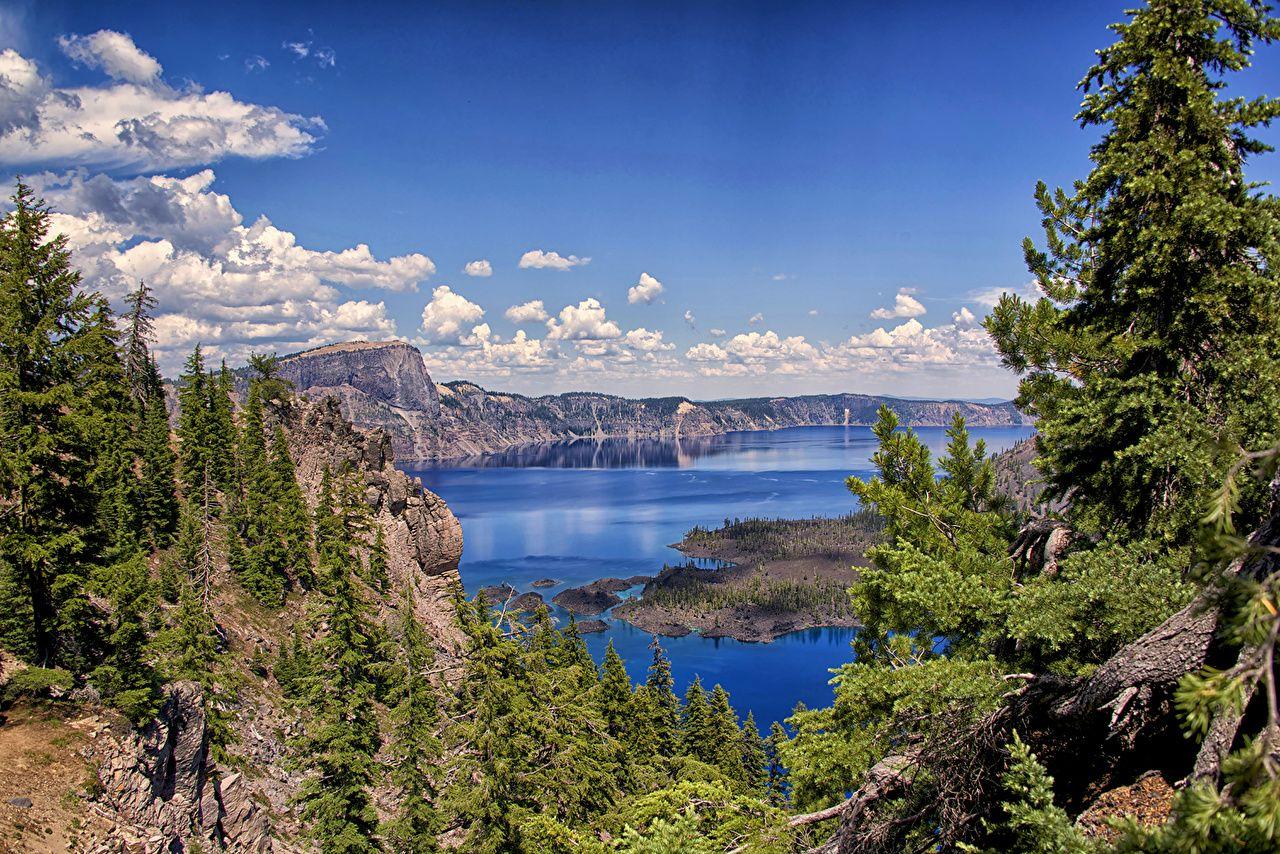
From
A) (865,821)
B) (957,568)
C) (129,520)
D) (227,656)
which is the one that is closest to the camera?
(865,821)

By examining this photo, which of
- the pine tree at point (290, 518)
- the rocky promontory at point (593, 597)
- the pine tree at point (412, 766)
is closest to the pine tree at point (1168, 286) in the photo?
the pine tree at point (412, 766)

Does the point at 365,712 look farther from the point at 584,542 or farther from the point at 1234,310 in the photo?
the point at 584,542

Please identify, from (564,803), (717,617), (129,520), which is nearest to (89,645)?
(564,803)

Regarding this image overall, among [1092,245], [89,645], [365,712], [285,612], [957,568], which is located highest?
[1092,245]

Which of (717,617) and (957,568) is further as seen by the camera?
(717,617)

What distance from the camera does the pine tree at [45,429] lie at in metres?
17.9

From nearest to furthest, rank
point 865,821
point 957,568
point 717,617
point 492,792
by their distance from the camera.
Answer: point 865,821, point 957,568, point 492,792, point 717,617

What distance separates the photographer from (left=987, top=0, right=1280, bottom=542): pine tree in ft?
Answer: 28.5

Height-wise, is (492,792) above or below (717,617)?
above

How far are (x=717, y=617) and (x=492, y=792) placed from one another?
119905mm

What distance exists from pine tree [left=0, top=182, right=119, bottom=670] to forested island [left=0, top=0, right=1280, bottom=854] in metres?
0.08

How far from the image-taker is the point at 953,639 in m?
11.5

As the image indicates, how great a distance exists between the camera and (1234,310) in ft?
29.9

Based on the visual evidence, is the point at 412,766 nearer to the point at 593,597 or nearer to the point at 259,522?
the point at 259,522
